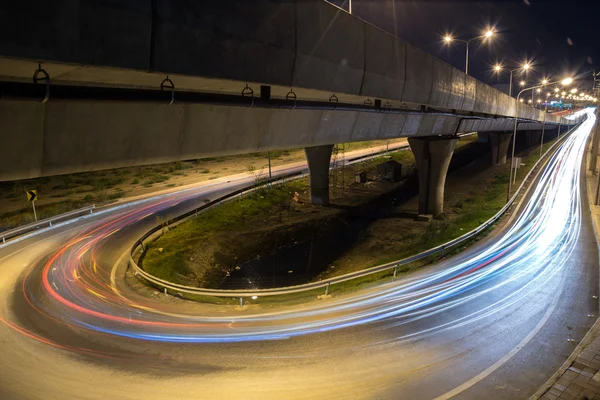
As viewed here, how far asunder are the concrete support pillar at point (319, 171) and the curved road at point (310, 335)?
54.6 ft

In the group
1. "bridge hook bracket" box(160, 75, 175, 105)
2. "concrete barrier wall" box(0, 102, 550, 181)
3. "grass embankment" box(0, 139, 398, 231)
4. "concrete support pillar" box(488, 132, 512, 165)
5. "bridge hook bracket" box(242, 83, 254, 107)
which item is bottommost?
"grass embankment" box(0, 139, 398, 231)

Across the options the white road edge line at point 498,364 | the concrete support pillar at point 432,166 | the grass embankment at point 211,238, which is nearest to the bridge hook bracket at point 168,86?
the white road edge line at point 498,364

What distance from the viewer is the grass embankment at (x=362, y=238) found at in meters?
18.1

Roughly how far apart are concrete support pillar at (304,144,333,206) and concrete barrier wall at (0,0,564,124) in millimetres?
19359

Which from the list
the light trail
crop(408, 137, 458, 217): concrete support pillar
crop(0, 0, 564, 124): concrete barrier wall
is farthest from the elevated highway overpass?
crop(408, 137, 458, 217): concrete support pillar

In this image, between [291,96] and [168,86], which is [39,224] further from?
[168,86]

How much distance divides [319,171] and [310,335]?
2209 centimetres

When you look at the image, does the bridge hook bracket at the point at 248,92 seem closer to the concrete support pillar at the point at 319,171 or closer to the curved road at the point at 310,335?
the curved road at the point at 310,335

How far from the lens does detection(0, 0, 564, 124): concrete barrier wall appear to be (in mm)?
3939

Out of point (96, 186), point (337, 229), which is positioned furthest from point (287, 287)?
point (96, 186)

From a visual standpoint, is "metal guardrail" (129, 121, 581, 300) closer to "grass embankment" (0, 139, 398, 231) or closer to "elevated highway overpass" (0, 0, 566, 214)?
"elevated highway overpass" (0, 0, 566, 214)

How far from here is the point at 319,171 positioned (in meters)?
31.0

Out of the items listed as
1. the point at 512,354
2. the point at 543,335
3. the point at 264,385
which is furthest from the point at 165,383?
the point at 543,335

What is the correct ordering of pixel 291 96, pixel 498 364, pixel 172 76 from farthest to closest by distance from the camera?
pixel 291 96 → pixel 498 364 → pixel 172 76
